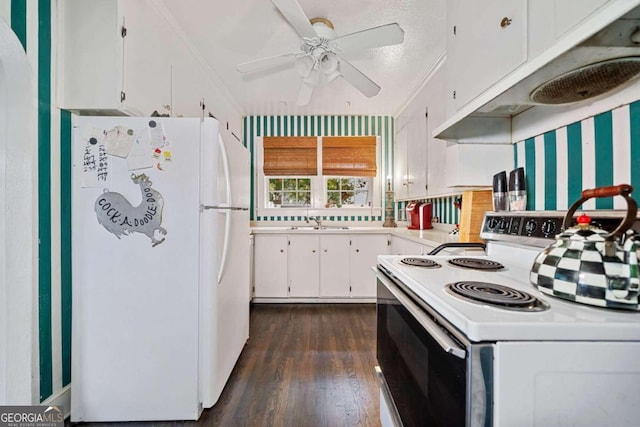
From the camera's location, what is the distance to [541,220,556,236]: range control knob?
3.55ft

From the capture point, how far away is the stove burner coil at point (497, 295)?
0.68 m

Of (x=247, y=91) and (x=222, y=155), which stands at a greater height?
(x=247, y=91)

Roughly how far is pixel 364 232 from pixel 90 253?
2.56 m

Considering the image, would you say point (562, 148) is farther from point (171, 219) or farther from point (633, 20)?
point (171, 219)

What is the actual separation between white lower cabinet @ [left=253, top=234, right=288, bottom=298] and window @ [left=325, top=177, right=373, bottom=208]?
41.7 inches

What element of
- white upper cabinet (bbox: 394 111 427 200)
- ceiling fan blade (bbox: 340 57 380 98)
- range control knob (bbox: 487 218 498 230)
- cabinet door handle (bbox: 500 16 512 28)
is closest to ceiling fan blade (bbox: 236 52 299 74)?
ceiling fan blade (bbox: 340 57 380 98)

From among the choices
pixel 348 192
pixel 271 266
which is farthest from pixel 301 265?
pixel 348 192

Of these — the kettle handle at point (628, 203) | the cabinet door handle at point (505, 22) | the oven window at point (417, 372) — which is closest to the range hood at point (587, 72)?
the cabinet door handle at point (505, 22)

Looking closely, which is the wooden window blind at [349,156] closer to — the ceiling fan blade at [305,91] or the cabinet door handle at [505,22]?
the ceiling fan blade at [305,91]

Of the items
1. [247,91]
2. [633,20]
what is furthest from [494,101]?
[247,91]

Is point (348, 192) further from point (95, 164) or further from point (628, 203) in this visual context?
point (628, 203)

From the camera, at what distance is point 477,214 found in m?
1.84

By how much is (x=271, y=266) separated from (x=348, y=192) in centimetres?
151

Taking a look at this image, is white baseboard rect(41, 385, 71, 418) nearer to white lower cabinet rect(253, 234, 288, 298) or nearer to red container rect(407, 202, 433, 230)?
white lower cabinet rect(253, 234, 288, 298)
